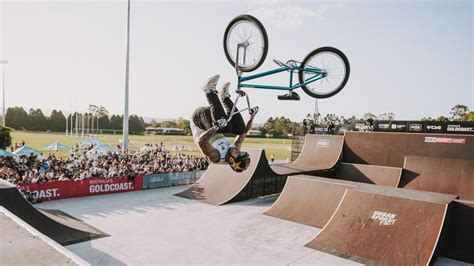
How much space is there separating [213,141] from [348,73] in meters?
3.35

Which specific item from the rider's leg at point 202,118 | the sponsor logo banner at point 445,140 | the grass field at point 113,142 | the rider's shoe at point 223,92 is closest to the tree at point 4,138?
the grass field at point 113,142

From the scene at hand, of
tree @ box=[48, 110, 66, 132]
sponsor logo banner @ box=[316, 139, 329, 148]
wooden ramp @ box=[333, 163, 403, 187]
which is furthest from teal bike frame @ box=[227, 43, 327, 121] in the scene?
tree @ box=[48, 110, 66, 132]

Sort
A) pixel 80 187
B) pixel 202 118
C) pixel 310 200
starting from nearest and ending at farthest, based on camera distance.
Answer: pixel 202 118
pixel 310 200
pixel 80 187

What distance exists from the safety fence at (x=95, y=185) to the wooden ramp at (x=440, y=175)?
13.7m

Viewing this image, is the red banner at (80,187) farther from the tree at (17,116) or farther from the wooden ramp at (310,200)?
the tree at (17,116)

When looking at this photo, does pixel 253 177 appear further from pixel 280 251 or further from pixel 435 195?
pixel 435 195

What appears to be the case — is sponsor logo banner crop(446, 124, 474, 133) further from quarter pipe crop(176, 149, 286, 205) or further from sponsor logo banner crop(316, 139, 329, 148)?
quarter pipe crop(176, 149, 286, 205)

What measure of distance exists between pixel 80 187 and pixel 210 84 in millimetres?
14266

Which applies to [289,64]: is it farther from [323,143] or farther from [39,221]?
[323,143]

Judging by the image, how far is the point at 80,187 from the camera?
54.1 ft

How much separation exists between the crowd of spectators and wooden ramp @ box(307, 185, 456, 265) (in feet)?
40.6

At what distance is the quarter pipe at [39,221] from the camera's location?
9477mm

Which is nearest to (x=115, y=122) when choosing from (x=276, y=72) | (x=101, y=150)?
(x=101, y=150)

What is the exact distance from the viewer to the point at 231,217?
Answer: 13578mm
